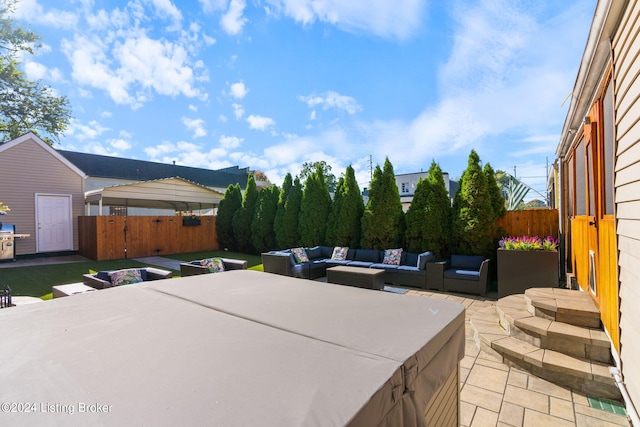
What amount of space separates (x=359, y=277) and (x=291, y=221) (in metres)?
4.99

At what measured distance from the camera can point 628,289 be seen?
2213 mm

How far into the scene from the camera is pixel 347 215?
28.8ft

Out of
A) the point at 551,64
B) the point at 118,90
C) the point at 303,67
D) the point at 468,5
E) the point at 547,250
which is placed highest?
the point at 118,90

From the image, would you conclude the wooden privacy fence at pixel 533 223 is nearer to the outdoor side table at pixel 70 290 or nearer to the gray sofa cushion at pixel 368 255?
the gray sofa cushion at pixel 368 255

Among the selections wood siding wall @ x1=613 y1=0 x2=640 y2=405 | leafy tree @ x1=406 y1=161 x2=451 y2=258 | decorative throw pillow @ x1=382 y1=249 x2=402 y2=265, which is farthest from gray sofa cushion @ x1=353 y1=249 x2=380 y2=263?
wood siding wall @ x1=613 y1=0 x2=640 y2=405

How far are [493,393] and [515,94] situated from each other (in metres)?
6.46

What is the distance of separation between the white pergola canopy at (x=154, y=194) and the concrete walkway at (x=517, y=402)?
11458 mm

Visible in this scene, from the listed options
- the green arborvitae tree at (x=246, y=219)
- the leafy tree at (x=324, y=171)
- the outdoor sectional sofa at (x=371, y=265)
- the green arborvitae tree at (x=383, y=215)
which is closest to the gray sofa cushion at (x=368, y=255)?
the outdoor sectional sofa at (x=371, y=265)

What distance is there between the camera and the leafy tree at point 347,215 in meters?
8.74

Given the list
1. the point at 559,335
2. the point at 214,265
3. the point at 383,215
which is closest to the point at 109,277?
the point at 214,265

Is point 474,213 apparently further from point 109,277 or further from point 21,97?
point 21,97

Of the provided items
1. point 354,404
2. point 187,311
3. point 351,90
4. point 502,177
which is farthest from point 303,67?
point 502,177

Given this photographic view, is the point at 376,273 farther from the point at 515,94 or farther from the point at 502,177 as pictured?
the point at 502,177

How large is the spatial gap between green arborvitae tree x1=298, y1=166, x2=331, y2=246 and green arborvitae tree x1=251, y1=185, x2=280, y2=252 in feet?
6.39
